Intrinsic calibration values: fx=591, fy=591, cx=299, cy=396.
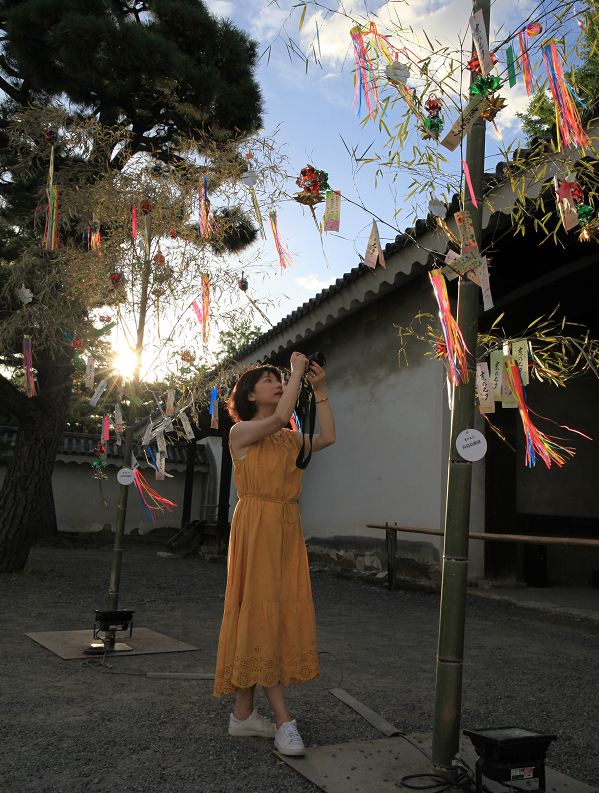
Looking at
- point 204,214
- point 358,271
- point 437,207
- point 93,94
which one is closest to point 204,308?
point 204,214

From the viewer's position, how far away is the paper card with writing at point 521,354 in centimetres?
205

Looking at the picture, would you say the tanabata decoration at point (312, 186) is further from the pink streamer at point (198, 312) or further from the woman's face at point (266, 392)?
the pink streamer at point (198, 312)

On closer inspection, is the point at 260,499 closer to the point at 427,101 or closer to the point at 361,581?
the point at 427,101

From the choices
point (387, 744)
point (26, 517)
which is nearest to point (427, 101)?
point (387, 744)

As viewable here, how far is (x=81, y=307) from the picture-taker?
592cm

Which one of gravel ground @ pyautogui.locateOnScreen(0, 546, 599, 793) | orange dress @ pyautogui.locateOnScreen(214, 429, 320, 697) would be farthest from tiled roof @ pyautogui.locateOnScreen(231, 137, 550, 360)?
gravel ground @ pyautogui.locateOnScreen(0, 546, 599, 793)

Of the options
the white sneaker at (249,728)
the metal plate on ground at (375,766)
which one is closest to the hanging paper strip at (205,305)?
the white sneaker at (249,728)

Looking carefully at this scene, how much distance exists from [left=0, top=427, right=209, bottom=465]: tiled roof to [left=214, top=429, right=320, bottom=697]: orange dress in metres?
11.9

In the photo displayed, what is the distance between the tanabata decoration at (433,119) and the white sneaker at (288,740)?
211 centimetres

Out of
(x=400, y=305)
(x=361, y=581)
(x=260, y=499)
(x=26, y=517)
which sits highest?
(x=400, y=305)

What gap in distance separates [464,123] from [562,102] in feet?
1.00

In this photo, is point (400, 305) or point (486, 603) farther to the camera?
point (400, 305)

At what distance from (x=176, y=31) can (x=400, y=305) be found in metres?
3.89

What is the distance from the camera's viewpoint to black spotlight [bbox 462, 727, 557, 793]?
1.64 meters
